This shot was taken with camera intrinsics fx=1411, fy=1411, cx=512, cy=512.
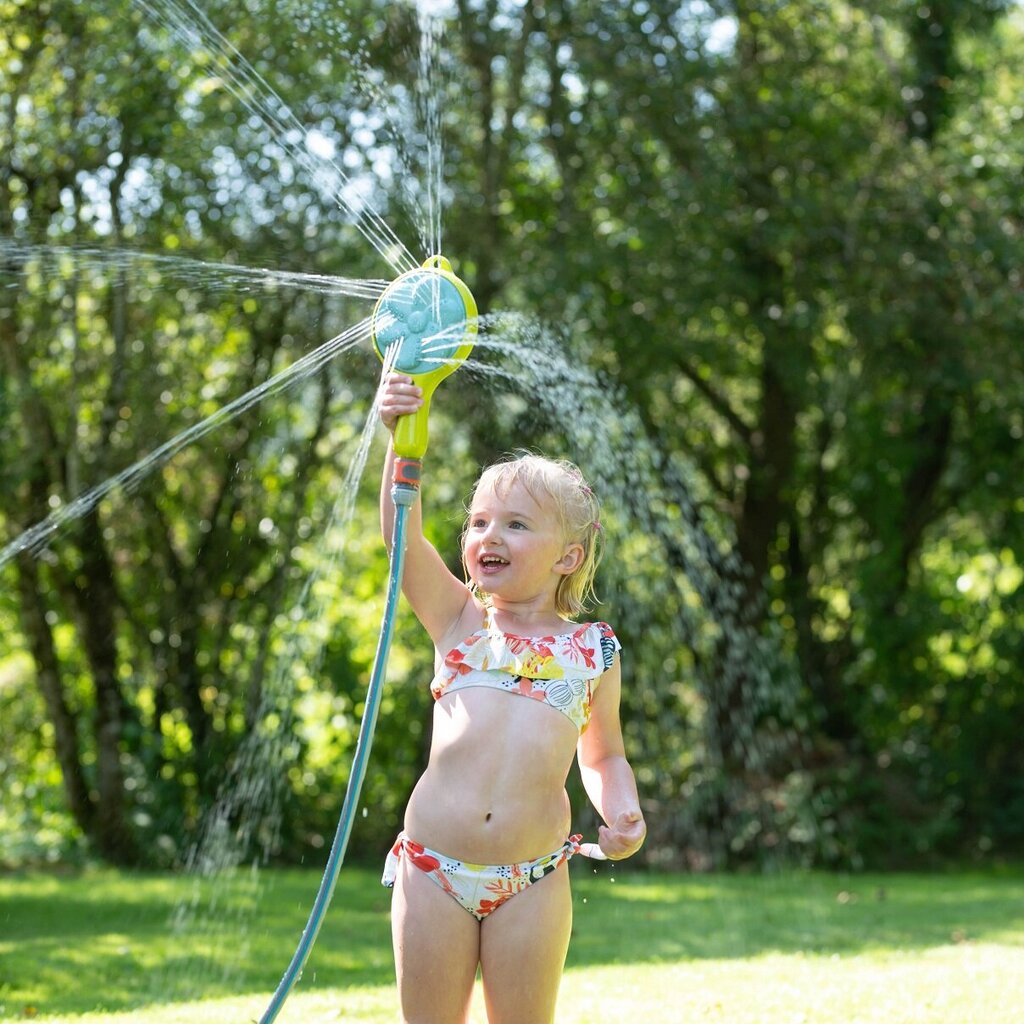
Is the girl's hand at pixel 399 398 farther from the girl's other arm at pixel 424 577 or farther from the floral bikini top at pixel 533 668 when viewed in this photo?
the floral bikini top at pixel 533 668

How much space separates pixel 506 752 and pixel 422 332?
79cm

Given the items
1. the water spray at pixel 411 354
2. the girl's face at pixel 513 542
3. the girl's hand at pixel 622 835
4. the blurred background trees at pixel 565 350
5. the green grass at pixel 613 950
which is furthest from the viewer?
the blurred background trees at pixel 565 350

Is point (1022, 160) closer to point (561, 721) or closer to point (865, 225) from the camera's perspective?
point (865, 225)

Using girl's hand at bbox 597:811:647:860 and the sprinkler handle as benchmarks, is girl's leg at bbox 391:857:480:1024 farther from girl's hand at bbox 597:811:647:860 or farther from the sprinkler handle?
the sprinkler handle

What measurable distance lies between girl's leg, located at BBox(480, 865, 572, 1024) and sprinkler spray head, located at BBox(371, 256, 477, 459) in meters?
0.84

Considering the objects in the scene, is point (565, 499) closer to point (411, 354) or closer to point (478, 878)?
point (411, 354)

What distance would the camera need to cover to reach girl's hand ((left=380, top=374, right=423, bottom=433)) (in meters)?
2.53

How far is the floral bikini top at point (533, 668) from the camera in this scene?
2.68m

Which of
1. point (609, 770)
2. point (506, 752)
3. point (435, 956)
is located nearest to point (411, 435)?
point (506, 752)

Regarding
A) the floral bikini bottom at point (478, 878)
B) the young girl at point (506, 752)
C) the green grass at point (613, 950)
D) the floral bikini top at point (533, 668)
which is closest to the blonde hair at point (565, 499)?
the young girl at point (506, 752)

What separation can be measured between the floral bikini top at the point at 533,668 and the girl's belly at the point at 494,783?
29mm

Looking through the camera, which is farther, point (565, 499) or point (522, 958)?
point (565, 499)

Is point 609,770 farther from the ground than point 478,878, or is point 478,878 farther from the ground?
point 609,770

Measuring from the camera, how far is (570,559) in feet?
9.34
